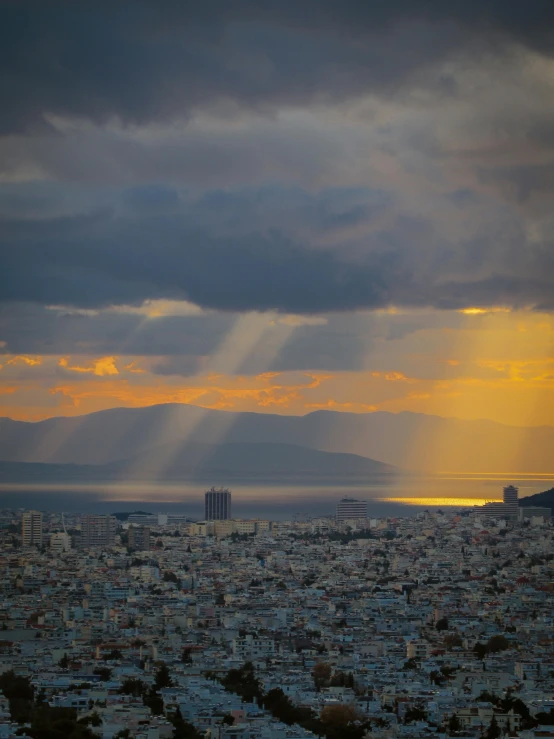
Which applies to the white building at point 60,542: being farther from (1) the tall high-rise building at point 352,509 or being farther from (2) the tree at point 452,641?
(2) the tree at point 452,641

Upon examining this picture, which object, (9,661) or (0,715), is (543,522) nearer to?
(9,661)

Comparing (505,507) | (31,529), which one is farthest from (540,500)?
(31,529)

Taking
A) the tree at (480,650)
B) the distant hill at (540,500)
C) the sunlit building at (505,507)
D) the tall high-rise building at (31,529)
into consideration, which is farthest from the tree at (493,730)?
the distant hill at (540,500)

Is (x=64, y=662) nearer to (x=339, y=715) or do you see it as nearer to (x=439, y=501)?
(x=339, y=715)

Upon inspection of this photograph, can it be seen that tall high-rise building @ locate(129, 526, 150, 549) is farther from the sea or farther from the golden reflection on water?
the golden reflection on water

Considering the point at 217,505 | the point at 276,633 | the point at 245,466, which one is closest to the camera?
the point at 276,633

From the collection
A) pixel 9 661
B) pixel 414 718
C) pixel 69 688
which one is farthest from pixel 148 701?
pixel 9 661

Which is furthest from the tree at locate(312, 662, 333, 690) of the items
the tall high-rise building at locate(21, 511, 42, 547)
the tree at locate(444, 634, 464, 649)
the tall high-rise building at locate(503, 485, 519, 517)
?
the tall high-rise building at locate(503, 485, 519, 517)
